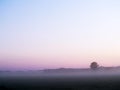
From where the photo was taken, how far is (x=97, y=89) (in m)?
44.0

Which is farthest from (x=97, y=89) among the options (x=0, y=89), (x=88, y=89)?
(x=0, y=89)

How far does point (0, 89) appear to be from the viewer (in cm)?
4403

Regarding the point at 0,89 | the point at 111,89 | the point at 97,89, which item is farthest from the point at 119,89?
the point at 0,89

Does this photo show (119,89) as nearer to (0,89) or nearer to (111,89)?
(111,89)

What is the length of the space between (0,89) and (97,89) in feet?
53.0

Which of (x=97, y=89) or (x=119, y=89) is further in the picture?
(x=97, y=89)

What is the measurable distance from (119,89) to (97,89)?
4.13 meters

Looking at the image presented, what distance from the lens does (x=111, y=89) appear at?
139 ft

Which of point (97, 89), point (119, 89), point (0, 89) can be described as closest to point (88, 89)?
point (97, 89)

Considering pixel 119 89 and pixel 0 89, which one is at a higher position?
pixel 0 89

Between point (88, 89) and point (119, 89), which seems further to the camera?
point (88, 89)

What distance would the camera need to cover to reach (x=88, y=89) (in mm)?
44594

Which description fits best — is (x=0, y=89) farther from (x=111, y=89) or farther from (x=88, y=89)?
(x=111, y=89)

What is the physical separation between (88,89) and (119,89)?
5605 millimetres
